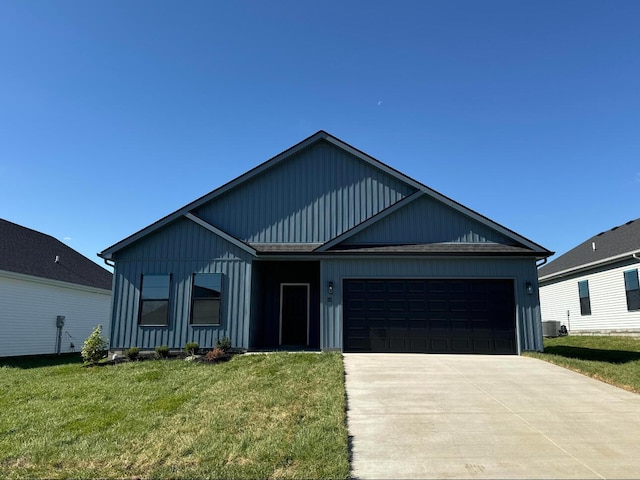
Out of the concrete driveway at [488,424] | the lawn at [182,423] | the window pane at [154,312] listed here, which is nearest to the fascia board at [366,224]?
the lawn at [182,423]

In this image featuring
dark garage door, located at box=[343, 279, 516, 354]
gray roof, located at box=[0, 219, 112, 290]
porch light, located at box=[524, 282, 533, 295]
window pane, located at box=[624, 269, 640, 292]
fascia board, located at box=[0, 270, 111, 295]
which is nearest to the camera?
dark garage door, located at box=[343, 279, 516, 354]

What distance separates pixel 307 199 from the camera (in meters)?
15.7

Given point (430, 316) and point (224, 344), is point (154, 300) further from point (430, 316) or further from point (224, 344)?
point (430, 316)

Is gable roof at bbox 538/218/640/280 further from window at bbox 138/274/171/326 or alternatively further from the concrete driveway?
window at bbox 138/274/171/326

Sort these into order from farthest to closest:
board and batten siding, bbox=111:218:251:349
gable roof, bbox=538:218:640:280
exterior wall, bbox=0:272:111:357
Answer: gable roof, bbox=538:218:640:280
exterior wall, bbox=0:272:111:357
board and batten siding, bbox=111:218:251:349

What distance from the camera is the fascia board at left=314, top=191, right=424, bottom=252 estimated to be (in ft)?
44.4

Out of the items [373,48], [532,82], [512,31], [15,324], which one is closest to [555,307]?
[532,82]

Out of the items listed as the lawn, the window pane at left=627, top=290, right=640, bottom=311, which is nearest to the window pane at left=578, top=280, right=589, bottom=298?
the window pane at left=627, top=290, right=640, bottom=311

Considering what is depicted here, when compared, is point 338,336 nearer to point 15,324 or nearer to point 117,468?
point 117,468

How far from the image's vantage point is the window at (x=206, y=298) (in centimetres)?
1355

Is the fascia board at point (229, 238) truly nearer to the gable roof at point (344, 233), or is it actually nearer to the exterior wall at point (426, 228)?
the gable roof at point (344, 233)

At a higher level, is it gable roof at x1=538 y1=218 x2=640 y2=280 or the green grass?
gable roof at x1=538 y1=218 x2=640 y2=280

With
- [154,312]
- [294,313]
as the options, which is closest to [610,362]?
[294,313]

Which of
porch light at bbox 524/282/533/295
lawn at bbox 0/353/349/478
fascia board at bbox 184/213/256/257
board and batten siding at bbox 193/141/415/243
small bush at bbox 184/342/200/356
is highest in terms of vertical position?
board and batten siding at bbox 193/141/415/243
